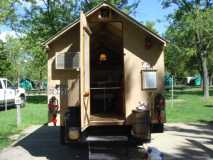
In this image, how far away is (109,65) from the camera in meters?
14.8

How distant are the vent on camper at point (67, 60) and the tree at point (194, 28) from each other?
27.7 meters

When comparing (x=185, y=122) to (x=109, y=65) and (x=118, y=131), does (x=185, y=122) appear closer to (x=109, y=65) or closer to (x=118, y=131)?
(x=109, y=65)

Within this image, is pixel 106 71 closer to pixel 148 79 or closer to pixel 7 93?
pixel 148 79

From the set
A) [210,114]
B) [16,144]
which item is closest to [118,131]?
[16,144]

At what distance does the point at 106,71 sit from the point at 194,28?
83.7 feet

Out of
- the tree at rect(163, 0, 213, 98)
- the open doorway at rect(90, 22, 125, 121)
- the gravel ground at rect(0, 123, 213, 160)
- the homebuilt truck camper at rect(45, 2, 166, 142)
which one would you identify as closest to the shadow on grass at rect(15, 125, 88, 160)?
the gravel ground at rect(0, 123, 213, 160)

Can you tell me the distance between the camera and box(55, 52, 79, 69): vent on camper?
39.3 feet

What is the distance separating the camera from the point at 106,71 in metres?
14.7

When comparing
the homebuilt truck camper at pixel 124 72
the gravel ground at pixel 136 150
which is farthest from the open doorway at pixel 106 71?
the gravel ground at pixel 136 150

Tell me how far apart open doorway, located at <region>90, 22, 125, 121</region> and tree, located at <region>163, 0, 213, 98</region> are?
2499cm

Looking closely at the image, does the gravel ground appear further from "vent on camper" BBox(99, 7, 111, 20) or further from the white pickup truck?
the white pickup truck

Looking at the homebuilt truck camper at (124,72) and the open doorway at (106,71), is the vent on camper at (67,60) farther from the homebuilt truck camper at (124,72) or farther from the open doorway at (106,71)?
the open doorway at (106,71)

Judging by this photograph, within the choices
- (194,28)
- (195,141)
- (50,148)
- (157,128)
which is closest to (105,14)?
(157,128)

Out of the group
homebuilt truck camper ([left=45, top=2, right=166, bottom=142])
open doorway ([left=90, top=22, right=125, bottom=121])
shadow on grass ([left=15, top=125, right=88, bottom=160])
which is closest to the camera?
homebuilt truck camper ([left=45, top=2, right=166, bottom=142])
